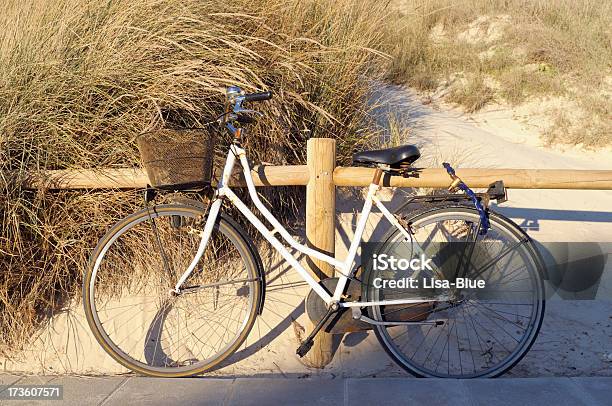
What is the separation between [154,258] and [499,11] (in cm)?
835

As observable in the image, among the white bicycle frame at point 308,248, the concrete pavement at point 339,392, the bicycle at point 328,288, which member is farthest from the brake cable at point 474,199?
the concrete pavement at point 339,392

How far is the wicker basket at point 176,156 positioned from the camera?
119 inches

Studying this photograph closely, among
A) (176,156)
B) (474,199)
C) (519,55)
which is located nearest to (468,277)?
(474,199)

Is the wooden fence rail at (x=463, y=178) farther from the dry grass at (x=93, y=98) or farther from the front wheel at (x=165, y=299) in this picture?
the dry grass at (x=93, y=98)

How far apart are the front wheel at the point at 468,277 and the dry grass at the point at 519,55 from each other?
3.78 meters

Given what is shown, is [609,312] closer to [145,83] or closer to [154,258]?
[154,258]

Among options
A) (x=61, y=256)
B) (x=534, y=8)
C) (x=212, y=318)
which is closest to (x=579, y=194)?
(x=212, y=318)

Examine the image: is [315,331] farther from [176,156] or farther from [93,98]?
[93,98]

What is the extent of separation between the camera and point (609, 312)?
3938mm

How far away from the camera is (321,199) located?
3.31 metres

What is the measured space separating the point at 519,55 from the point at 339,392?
688 cm

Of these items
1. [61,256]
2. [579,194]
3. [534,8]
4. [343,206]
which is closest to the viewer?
[61,256]

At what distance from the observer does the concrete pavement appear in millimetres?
2922

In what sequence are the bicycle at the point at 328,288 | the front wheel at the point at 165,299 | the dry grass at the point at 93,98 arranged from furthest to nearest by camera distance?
1. the front wheel at the point at 165,299
2. the dry grass at the point at 93,98
3. the bicycle at the point at 328,288
